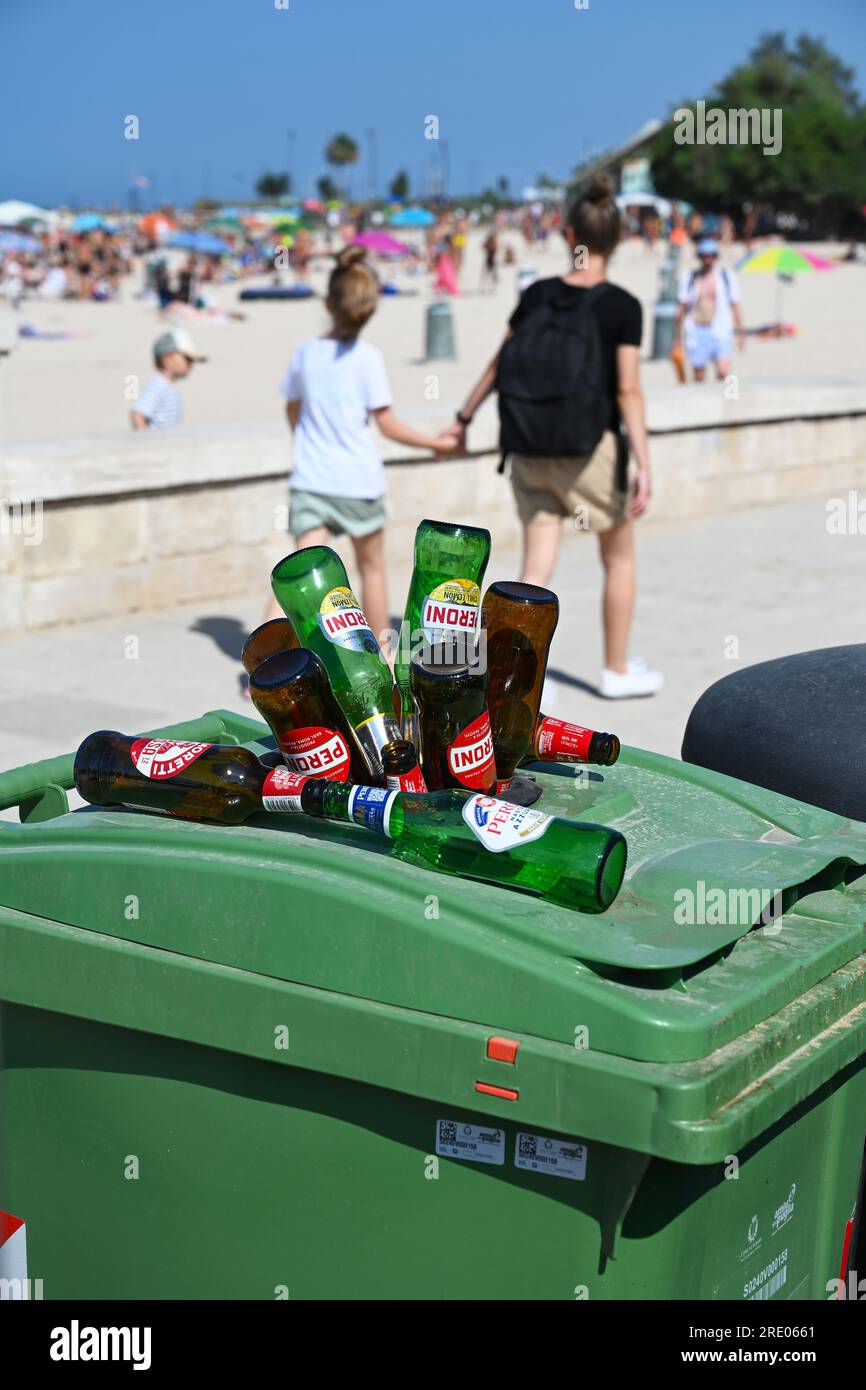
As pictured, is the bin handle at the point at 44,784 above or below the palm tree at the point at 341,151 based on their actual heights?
below

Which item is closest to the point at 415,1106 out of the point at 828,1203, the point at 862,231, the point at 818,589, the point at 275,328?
the point at 828,1203

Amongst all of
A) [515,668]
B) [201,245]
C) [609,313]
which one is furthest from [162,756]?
[201,245]

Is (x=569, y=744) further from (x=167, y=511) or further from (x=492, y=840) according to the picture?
(x=167, y=511)

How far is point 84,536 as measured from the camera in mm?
7289

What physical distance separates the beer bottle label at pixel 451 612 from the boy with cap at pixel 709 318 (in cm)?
1387

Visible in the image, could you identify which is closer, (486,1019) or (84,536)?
(486,1019)

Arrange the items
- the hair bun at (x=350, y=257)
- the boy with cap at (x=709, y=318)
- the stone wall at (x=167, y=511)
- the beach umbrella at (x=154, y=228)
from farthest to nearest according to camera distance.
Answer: the beach umbrella at (x=154, y=228)
the boy with cap at (x=709, y=318)
the stone wall at (x=167, y=511)
the hair bun at (x=350, y=257)

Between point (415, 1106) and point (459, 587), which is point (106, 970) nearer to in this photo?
point (415, 1106)

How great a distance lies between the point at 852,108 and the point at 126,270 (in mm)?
79551

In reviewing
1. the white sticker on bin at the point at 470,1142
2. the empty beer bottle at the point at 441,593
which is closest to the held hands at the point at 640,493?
the empty beer bottle at the point at 441,593

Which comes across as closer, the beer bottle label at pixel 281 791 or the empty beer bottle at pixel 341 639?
the beer bottle label at pixel 281 791

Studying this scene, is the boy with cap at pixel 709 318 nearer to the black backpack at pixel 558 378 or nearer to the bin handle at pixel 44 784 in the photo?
the black backpack at pixel 558 378

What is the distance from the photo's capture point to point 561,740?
2.53 m

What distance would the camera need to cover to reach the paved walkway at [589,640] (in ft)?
20.2
